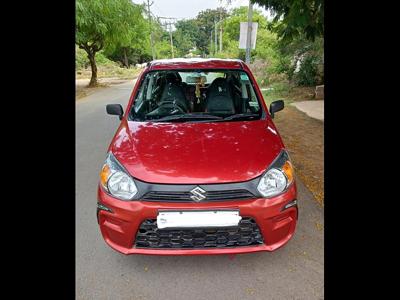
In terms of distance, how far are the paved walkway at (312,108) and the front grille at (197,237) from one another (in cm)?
743

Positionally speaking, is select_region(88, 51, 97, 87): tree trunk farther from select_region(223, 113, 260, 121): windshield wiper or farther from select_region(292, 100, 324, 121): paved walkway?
select_region(223, 113, 260, 121): windshield wiper

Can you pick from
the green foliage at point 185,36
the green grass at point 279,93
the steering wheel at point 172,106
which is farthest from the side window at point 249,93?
the green foliage at point 185,36

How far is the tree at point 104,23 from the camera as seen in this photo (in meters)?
16.2

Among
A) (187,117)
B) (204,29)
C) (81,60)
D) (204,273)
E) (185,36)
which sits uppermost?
(204,29)

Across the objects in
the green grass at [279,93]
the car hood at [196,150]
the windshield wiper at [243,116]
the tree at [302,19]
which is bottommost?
the green grass at [279,93]

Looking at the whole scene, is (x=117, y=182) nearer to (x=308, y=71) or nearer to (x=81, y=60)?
(x=308, y=71)

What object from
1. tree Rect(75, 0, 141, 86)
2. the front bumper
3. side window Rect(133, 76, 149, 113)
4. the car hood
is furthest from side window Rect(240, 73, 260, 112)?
tree Rect(75, 0, 141, 86)

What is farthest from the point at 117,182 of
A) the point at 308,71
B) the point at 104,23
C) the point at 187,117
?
the point at 104,23

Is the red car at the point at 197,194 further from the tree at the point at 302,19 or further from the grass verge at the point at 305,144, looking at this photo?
the tree at the point at 302,19

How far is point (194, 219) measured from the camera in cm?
260

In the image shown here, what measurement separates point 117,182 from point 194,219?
68 centimetres

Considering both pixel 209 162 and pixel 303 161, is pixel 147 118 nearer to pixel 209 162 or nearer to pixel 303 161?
pixel 209 162

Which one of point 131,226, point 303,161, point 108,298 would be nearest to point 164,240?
point 131,226
